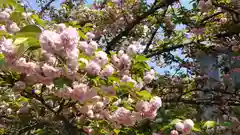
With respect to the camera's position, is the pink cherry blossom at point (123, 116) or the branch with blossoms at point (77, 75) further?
the pink cherry blossom at point (123, 116)

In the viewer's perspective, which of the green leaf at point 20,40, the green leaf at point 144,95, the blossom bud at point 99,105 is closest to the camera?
the green leaf at point 20,40

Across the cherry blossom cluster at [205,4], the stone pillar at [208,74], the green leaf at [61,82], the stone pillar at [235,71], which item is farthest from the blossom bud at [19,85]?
the stone pillar at [235,71]

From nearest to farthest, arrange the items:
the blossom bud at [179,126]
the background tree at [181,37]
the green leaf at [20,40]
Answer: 1. the green leaf at [20,40]
2. the blossom bud at [179,126]
3. the background tree at [181,37]

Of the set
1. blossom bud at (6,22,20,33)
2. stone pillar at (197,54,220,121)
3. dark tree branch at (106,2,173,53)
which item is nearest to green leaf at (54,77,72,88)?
blossom bud at (6,22,20,33)

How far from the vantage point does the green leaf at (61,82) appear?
67.0 inches

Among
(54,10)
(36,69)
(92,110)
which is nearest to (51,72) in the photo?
(36,69)

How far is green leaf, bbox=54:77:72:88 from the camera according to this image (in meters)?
1.70

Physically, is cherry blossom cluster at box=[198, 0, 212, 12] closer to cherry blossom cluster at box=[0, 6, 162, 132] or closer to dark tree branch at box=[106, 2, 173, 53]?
dark tree branch at box=[106, 2, 173, 53]

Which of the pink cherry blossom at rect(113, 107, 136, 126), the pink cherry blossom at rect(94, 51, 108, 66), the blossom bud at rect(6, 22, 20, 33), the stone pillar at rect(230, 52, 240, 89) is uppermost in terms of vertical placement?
the stone pillar at rect(230, 52, 240, 89)

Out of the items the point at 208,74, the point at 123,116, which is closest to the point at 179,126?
the point at 123,116

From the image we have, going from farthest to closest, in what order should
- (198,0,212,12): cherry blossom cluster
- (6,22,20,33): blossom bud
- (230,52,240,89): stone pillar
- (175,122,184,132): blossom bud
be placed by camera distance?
1. (230,52,240,89): stone pillar
2. (198,0,212,12): cherry blossom cluster
3. (175,122,184,132): blossom bud
4. (6,22,20,33): blossom bud

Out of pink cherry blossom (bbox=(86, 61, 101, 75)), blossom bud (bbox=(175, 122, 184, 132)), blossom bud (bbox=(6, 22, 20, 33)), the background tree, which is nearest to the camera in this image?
pink cherry blossom (bbox=(86, 61, 101, 75))

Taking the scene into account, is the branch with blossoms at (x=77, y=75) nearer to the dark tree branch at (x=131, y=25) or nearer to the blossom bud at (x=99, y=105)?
the blossom bud at (x=99, y=105)

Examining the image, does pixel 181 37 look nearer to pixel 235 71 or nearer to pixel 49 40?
pixel 235 71
